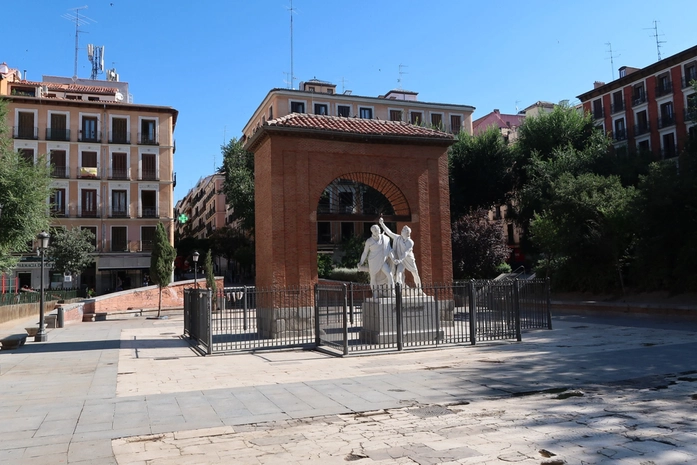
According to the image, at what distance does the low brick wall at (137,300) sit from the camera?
28906 millimetres

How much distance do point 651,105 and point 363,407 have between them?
43.1 m

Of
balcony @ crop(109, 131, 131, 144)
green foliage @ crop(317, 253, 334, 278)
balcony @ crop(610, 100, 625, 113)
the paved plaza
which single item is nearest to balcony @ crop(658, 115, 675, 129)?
balcony @ crop(610, 100, 625, 113)

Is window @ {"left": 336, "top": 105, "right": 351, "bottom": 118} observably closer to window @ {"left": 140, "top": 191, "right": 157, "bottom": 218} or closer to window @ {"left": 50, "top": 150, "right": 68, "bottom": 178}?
window @ {"left": 140, "top": 191, "right": 157, "bottom": 218}

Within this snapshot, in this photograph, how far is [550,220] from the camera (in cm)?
2562

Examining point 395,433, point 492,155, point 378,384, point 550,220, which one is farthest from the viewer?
point 492,155

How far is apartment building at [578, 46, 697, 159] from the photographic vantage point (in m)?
38.7

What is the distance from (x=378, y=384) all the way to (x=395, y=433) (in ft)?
9.24

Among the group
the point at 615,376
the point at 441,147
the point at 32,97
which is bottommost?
Answer: the point at 615,376

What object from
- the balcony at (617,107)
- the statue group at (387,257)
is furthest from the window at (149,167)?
the balcony at (617,107)

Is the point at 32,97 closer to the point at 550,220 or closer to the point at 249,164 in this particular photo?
the point at 249,164

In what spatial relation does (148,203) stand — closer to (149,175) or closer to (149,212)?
(149,212)

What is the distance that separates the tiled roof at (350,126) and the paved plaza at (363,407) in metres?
7.15

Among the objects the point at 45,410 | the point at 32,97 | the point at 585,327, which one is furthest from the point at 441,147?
the point at 32,97

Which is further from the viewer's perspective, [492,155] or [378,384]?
[492,155]
